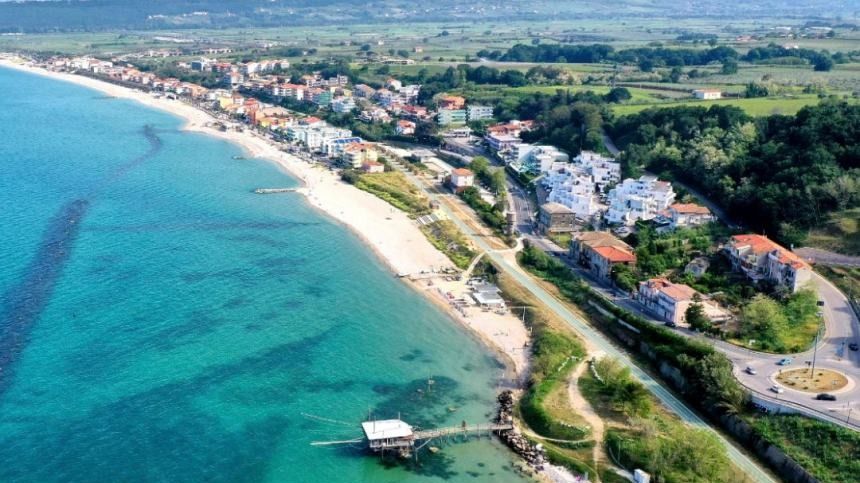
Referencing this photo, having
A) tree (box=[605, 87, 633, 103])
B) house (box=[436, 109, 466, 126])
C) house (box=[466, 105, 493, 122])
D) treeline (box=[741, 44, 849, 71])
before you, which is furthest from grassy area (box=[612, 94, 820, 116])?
treeline (box=[741, 44, 849, 71])

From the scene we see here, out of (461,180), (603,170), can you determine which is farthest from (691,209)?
(461,180)

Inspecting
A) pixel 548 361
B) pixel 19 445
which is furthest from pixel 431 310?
pixel 19 445

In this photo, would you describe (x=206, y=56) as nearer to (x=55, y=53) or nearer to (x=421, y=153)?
(x=55, y=53)

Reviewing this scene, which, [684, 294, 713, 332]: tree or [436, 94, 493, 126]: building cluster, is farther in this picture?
[436, 94, 493, 126]: building cluster

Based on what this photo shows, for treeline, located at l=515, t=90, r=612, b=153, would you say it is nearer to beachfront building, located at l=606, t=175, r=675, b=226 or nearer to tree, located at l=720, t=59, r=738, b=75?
beachfront building, located at l=606, t=175, r=675, b=226

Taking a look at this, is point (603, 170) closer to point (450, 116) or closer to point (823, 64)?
point (450, 116)

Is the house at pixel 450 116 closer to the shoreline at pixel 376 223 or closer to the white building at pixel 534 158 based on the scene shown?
the white building at pixel 534 158
